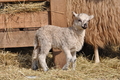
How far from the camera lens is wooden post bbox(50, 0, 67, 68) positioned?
4.89 metres

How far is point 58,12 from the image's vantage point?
16.1 feet

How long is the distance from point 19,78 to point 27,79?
16 centimetres

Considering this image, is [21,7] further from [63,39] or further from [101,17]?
[101,17]

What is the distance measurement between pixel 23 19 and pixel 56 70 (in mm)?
1365

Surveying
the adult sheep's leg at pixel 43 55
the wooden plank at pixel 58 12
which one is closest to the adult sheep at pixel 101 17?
the wooden plank at pixel 58 12

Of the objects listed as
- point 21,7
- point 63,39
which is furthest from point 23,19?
point 63,39

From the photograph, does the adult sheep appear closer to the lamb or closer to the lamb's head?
the lamb

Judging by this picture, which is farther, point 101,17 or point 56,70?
point 101,17

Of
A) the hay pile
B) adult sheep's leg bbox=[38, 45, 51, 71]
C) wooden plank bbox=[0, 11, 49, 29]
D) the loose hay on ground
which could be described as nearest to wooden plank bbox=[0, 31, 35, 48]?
wooden plank bbox=[0, 11, 49, 29]

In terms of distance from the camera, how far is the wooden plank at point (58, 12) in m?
4.89

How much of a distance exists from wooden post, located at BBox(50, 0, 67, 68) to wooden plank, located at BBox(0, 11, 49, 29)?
0.19m

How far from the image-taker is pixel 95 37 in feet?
16.7

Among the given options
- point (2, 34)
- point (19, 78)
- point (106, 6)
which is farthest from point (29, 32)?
point (106, 6)

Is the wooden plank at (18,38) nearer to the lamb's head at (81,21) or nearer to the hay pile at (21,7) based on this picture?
the hay pile at (21,7)
